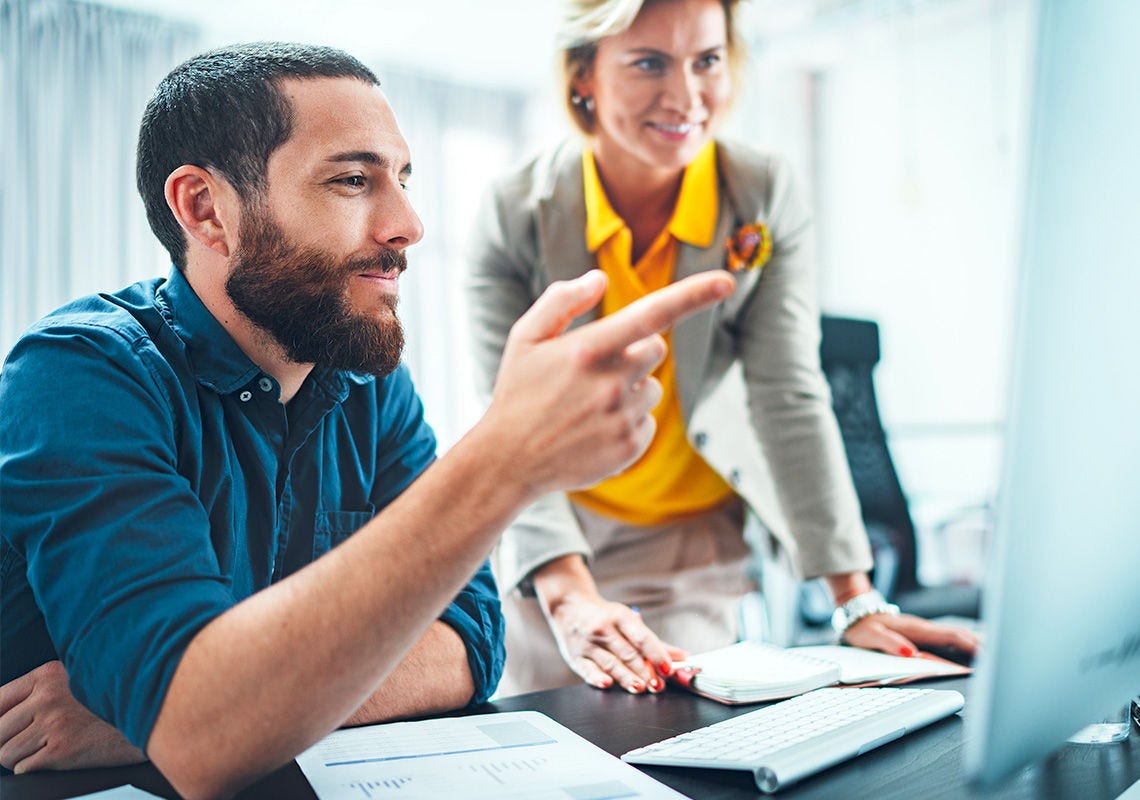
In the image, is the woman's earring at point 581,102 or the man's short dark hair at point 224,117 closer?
the man's short dark hair at point 224,117

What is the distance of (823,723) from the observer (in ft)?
2.79

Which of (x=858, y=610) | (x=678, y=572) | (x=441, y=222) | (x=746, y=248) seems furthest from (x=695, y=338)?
(x=441, y=222)

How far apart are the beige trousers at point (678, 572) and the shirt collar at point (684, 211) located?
1.54ft

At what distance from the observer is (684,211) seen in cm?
163

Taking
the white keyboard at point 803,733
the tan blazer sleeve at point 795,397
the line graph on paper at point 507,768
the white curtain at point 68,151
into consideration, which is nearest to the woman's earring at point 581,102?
the tan blazer sleeve at point 795,397

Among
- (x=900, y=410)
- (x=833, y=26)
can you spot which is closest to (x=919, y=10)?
(x=833, y=26)

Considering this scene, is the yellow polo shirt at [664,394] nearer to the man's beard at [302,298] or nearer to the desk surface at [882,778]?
the man's beard at [302,298]

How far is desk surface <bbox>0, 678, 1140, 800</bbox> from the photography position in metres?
0.72

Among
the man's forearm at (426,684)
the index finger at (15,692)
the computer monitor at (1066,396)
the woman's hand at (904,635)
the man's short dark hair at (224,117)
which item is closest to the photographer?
the computer monitor at (1066,396)

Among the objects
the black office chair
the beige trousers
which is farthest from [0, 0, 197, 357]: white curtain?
the beige trousers

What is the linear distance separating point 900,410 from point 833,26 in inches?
81.2

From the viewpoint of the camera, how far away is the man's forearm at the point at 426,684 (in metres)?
0.96

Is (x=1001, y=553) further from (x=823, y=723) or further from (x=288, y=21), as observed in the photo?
(x=288, y=21)

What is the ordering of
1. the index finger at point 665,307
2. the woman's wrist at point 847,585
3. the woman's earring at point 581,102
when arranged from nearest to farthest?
the index finger at point 665,307, the woman's wrist at point 847,585, the woman's earring at point 581,102
